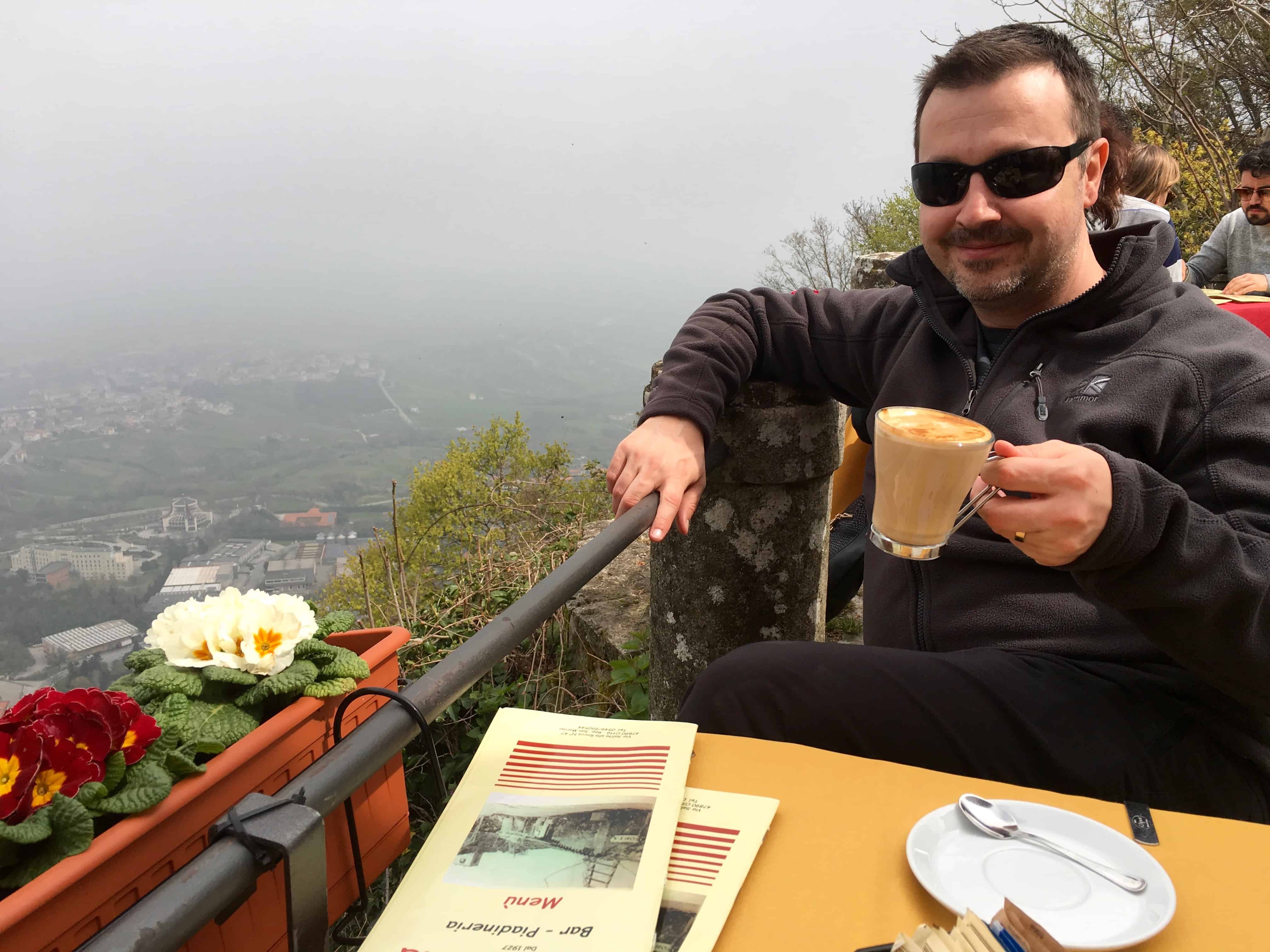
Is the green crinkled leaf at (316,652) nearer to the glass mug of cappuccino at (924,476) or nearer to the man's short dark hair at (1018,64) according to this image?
the glass mug of cappuccino at (924,476)

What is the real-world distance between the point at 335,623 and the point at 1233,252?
20.9 feet

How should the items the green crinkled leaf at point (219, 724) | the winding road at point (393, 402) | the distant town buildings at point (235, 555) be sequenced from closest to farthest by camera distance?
the green crinkled leaf at point (219, 724)
the distant town buildings at point (235, 555)
the winding road at point (393, 402)

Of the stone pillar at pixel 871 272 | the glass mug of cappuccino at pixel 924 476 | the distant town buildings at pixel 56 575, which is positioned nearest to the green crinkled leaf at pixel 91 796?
the glass mug of cappuccino at pixel 924 476

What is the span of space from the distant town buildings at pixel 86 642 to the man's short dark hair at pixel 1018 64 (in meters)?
4.81

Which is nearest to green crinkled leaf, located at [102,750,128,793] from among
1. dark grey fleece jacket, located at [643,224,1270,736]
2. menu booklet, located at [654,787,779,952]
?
menu booklet, located at [654,787,779,952]

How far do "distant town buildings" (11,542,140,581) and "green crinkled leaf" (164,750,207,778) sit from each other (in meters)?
17.6

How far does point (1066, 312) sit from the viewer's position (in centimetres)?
173

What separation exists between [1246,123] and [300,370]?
44.7 meters

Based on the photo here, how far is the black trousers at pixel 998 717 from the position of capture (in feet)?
4.51

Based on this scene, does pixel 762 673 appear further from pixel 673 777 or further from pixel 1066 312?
pixel 1066 312

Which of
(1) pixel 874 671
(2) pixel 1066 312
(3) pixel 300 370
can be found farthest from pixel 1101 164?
(3) pixel 300 370

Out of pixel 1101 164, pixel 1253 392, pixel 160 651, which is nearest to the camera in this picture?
pixel 160 651

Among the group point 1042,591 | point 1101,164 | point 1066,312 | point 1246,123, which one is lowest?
point 1042,591

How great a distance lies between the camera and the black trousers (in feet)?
4.51
